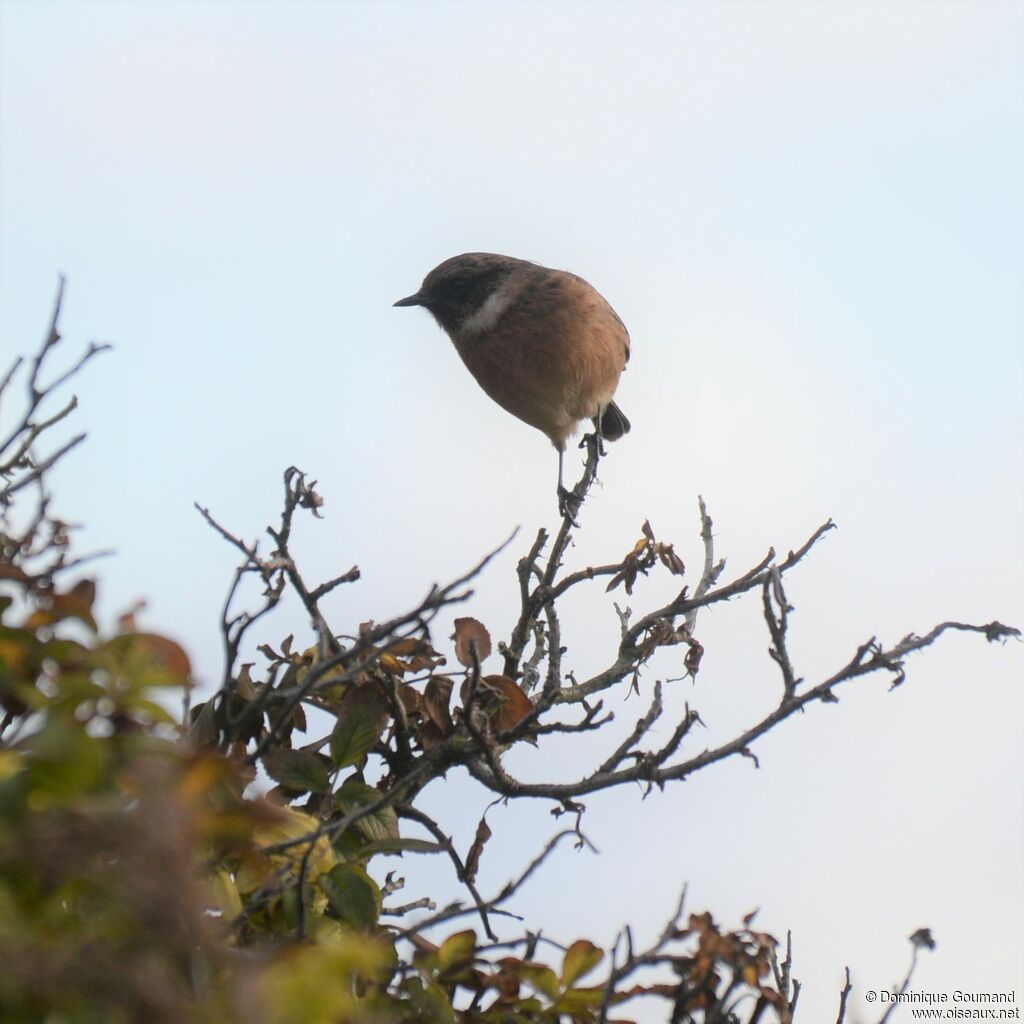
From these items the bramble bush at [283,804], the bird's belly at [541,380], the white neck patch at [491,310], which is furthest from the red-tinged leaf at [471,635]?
the white neck patch at [491,310]

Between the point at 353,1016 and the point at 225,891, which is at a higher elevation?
the point at 225,891

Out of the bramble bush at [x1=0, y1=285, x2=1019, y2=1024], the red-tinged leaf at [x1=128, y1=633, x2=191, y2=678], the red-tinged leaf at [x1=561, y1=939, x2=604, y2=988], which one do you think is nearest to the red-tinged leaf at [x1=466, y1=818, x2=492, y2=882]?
the bramble bush at [x1=0, y1=285, x2=1019, y2=1024]

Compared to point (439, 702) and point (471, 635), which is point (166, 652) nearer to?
point (439, 702)

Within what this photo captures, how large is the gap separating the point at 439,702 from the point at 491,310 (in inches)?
194

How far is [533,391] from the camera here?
816 cm

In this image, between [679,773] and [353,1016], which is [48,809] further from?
[679,773]

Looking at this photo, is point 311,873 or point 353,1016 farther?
point 311,873

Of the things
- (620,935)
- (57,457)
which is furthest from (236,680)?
(620,935)

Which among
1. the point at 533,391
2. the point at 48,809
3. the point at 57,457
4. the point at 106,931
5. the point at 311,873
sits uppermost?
the point at 533,391

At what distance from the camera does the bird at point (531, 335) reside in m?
8.14

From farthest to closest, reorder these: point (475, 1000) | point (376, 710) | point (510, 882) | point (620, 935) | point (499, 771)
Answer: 1. point (499, 771)
2. point (376, 710)
3. point (510, 882)
4. point (475, 1000)
5. point (620, 935)

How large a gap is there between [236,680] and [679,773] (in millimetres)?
1094

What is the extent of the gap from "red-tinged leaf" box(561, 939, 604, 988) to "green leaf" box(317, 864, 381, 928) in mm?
426

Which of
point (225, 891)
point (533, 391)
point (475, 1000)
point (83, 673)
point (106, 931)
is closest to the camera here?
point (106, 931)
